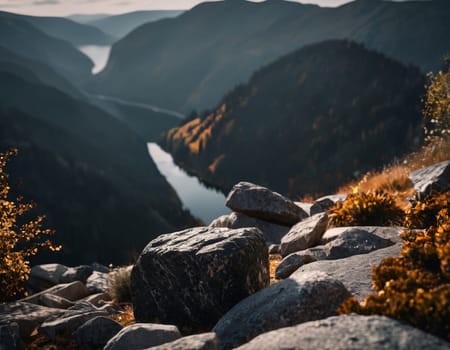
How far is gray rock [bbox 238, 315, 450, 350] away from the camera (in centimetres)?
499

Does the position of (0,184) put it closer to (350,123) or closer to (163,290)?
(163,290)

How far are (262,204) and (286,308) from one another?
10047 millimetres

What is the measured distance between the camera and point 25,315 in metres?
10.0

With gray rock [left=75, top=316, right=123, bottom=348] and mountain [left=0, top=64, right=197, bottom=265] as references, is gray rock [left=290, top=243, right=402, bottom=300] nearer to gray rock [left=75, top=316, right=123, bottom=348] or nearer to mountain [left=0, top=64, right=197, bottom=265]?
gray rock [left=75, top=316, right=123, bottom=348]

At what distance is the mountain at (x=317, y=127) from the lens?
140m

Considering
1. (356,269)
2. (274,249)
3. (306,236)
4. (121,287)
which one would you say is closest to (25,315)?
(121,287)

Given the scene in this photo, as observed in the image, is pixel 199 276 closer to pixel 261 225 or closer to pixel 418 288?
pixel 418 288

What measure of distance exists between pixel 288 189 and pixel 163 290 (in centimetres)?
13721

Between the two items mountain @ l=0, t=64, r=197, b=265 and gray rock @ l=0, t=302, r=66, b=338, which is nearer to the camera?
gray rock @ l=0, t=302, r=66, b=338

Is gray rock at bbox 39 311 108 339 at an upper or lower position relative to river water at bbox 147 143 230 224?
upper

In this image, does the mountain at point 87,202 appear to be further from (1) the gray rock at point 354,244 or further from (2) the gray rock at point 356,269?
(2) the gray rock at point 356,269

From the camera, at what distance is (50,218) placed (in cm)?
11281

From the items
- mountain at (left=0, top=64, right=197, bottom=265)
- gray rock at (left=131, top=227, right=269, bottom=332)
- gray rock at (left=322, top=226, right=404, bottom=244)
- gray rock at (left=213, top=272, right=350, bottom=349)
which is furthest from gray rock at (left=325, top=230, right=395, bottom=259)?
mountain at (left=0, top=64, right=197, bottom=265)

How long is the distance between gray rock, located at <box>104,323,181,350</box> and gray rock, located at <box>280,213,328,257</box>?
6.09 m
